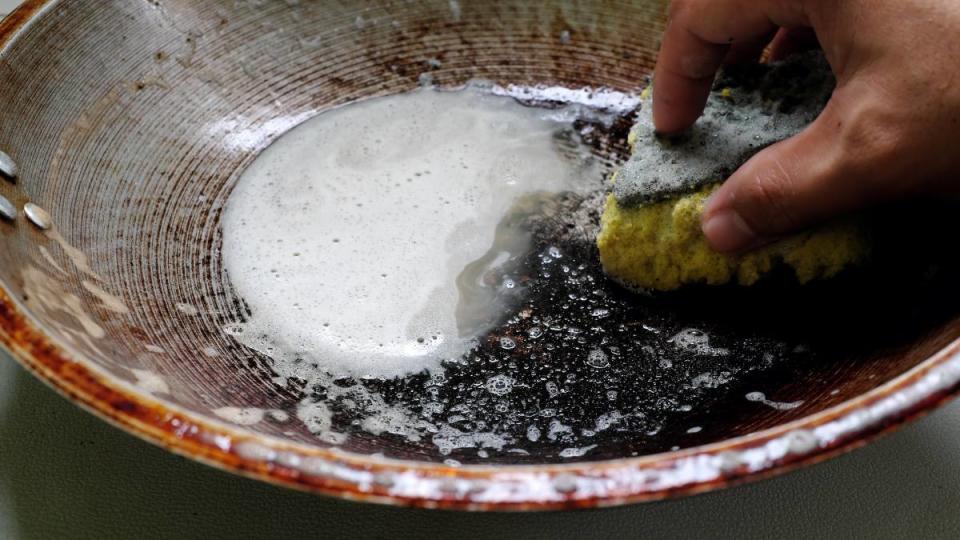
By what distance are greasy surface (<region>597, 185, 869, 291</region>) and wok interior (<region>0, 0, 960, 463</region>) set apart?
20mm

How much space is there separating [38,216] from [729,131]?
0.64 m

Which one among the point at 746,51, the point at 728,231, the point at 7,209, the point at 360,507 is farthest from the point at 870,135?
the point at 7,209

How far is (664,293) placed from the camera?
88 centimetres

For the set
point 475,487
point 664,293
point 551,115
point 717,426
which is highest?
point 551,115

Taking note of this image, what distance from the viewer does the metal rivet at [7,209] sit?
2.47 feet

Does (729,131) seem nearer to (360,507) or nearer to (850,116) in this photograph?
(850,116)

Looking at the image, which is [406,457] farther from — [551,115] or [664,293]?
[551,115]

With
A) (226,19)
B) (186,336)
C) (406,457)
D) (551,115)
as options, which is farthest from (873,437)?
(226,19)

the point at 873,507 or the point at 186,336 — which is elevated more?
the point at 186,336

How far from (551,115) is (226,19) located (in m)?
0.43

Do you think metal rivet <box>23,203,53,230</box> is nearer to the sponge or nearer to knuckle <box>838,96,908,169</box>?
the sponge

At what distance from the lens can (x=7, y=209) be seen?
761mm

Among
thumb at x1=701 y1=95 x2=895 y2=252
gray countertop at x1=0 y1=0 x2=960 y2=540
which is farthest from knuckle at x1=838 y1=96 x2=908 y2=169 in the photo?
gray countertop at x1=0 y1=0 x2=960 y2=540

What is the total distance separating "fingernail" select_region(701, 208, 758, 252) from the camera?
772 mm
